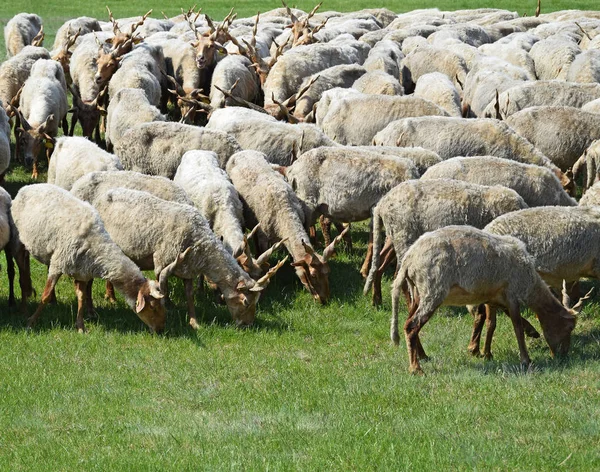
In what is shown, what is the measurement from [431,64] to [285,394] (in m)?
13.6

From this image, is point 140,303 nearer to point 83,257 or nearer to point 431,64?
point 83,257

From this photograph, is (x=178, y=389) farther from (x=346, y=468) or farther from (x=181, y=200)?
(x=181, y=200)

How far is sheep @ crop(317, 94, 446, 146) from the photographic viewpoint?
16484 millimetres

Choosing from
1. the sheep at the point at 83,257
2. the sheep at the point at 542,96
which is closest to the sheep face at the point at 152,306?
the sheep at the point at 83,257

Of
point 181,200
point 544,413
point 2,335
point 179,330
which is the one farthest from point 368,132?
point 544,413

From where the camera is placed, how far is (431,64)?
21.9 metres

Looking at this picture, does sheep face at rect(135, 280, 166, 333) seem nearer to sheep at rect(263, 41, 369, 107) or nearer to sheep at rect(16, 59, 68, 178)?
sheep at rect(16, 59, 68, 178)

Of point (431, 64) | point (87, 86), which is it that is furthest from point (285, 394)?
point (431, 64)

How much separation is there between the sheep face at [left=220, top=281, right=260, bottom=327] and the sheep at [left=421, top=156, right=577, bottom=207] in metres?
2.65

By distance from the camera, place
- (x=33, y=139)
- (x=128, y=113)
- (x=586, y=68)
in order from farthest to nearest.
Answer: (x=586, y=68) → (x=33, y=139) → (x=128, y=113)

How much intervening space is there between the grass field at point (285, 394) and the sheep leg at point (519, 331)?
0.12 meters

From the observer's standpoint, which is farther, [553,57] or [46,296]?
[553,57]

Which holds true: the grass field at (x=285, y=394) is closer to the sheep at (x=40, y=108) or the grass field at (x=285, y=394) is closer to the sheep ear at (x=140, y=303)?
the sheep ear at (x=140, y=303)

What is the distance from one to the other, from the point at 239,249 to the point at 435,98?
7.22 metres
